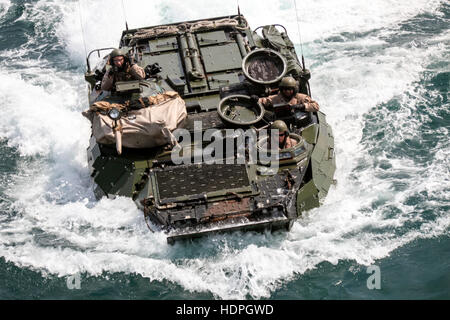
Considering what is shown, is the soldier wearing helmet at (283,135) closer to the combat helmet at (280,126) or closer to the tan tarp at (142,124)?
the combat helmet at (280,126)


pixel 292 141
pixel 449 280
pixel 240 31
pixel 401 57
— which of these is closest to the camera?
pixel 449 280

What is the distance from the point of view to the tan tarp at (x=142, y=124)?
1525cm

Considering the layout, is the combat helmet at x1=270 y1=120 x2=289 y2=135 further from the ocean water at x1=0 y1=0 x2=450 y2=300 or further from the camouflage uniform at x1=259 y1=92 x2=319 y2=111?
the ocean water at x1=0 y1=0 x2=450 y2=300

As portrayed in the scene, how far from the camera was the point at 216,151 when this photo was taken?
15.1 meters

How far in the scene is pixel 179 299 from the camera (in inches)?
503

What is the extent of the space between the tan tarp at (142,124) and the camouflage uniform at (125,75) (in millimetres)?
1241

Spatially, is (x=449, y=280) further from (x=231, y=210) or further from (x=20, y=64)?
(x=20, y=64)

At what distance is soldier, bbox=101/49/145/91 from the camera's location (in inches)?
655

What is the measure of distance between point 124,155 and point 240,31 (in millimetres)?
5574

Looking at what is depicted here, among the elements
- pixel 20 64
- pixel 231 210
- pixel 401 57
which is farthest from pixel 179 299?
pixel 20 64

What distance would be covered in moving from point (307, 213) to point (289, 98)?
9.35ft

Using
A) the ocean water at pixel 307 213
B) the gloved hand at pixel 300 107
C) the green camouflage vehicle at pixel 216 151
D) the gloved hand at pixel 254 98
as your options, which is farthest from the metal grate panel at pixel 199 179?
the gloved hand at pixel 300 107

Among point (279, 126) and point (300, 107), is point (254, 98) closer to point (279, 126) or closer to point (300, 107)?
point (300, 107)

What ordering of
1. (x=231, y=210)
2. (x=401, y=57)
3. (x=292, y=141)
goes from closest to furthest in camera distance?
(x=231, y=210) < (x=292, y=141) < (x=401, y=57)
